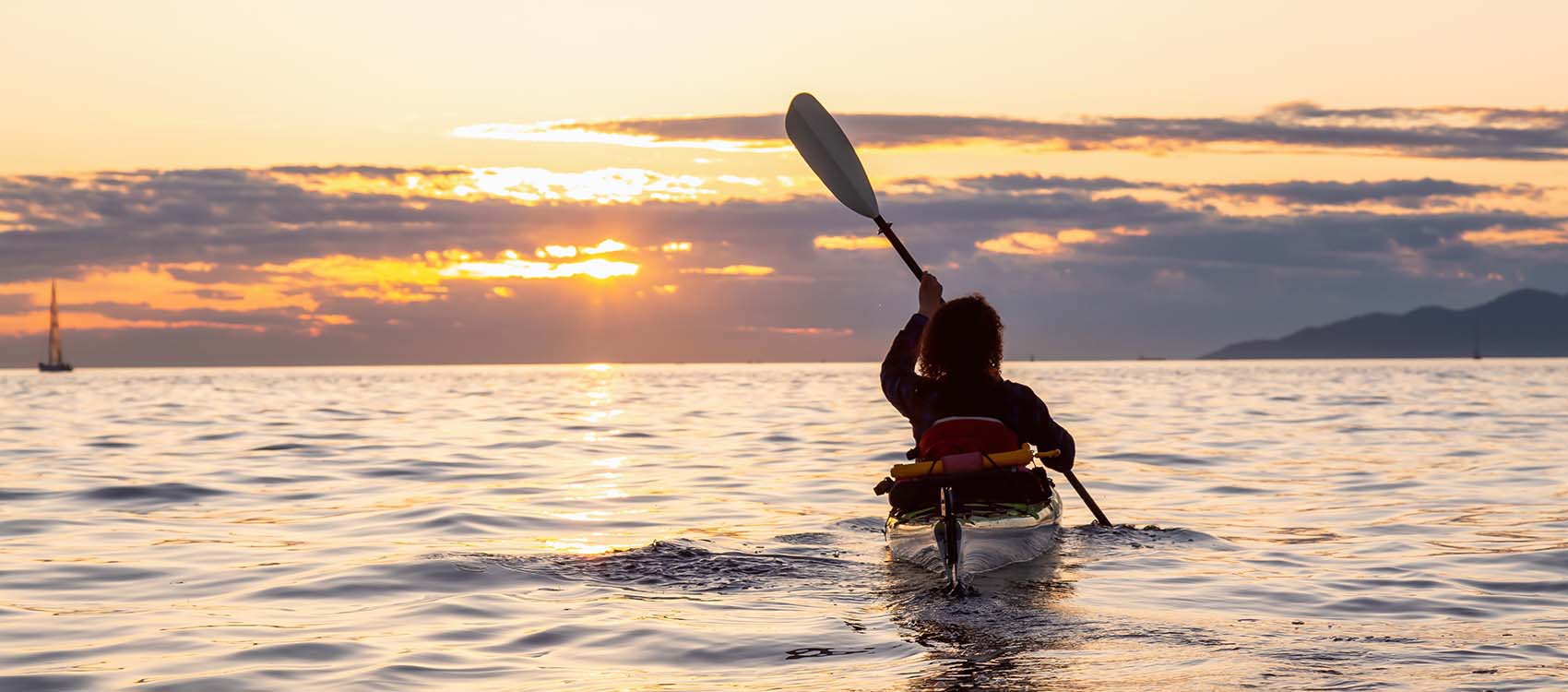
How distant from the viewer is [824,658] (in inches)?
288

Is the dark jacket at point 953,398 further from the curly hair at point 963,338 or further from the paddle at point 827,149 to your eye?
the paddle at point 827,149

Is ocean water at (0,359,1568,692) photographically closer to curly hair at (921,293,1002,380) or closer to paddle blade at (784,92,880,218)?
curly hair at (921,293,1002,380)

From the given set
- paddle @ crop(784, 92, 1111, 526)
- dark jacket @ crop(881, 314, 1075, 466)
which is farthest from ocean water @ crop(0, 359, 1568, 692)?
paddle @ crop(784, 92, 1111, 526)

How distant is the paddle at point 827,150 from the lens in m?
13.8

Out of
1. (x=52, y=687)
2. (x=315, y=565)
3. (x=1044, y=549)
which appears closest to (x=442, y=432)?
(x=315, y=565)

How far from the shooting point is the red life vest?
940 centimetres

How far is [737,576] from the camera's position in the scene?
33.8 ft

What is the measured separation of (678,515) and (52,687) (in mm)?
8076

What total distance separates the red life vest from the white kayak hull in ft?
1.47

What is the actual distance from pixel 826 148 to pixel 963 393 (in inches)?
195

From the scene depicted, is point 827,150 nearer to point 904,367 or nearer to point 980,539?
point 904,367

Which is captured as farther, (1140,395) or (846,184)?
(1140,395)

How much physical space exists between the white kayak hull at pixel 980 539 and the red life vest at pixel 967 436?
45cm

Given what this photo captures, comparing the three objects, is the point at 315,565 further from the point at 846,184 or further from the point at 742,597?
the point at 846,184
